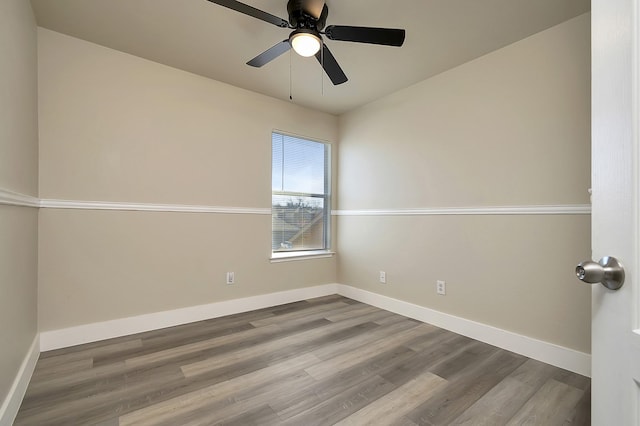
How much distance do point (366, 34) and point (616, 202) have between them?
1522 millimetres

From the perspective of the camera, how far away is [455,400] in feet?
5.07

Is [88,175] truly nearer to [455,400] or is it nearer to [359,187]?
[359,187]

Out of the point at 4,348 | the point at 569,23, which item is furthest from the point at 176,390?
the point at 569,23

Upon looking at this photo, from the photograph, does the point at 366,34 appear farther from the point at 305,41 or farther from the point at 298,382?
the point at 298,382

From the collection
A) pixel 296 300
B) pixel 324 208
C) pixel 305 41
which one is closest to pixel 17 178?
pixel 305 41

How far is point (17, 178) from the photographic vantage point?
1524mm

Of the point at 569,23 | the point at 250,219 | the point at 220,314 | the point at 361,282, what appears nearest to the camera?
the point at 569,23

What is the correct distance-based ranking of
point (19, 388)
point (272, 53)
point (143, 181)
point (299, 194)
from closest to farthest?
1. point (19, 388)
2. point (272, 53)
3. point (143, 181)
4. point (299, 194)

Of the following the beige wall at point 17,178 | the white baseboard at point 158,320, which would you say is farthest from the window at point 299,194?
the beige wall at point 17,178

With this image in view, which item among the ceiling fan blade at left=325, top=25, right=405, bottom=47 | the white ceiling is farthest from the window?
the ceiling fan blade at left=325, top=25, right=405, bottom=47

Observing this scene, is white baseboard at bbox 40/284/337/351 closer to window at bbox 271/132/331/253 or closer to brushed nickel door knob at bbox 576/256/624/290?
window at bbox 271/132/331/253

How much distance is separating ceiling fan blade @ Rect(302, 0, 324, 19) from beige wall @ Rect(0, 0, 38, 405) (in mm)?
1408

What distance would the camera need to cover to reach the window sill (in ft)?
10.5

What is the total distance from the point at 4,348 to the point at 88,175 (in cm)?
134
